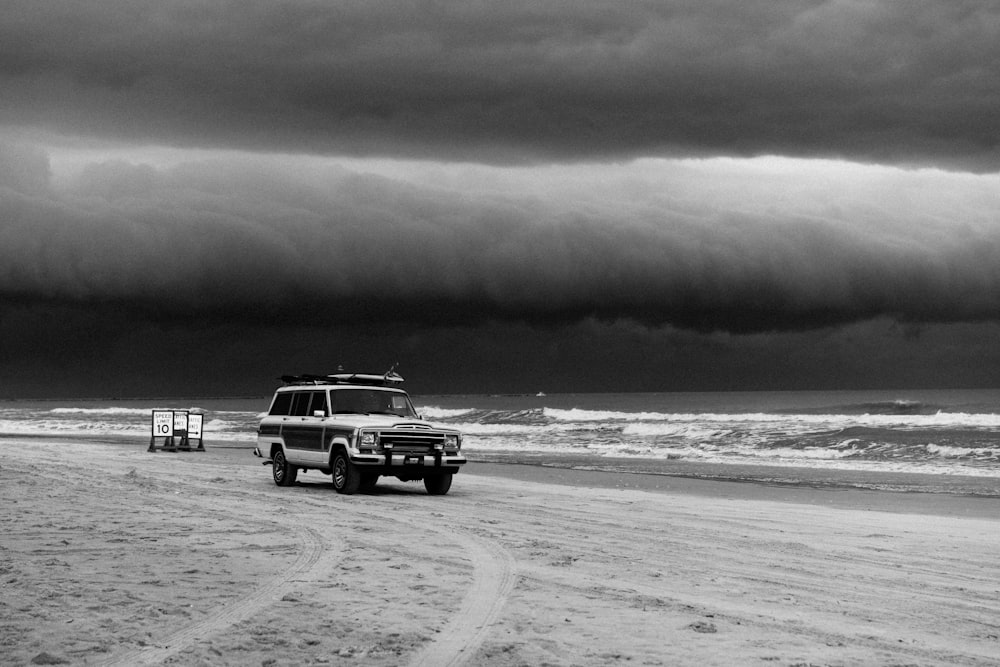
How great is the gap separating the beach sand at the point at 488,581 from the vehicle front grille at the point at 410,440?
1.18 meters

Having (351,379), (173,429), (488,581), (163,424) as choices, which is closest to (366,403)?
(351,379)

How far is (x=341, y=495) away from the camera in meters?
19.4

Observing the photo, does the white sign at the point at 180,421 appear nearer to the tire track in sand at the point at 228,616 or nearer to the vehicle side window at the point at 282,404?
the vehicle side window at the point at 282,404

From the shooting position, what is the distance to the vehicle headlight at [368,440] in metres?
19.1

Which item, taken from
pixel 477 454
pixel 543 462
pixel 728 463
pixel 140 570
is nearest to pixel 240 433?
pixel 477 454

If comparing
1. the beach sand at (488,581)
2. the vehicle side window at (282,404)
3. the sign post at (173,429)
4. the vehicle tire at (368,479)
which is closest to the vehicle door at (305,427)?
the vehicle side window at (282,404)

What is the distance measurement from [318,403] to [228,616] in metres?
12.5

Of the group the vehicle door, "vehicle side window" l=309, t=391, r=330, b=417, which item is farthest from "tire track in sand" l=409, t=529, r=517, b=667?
"vehicle side window" l=309, t=391, r=330, b=417

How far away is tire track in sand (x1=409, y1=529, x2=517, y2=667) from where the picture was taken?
7105mm

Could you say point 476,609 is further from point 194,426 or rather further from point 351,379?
point 194,426

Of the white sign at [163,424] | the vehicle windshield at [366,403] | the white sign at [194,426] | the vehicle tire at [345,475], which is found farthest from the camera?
the white sign at [194,426]

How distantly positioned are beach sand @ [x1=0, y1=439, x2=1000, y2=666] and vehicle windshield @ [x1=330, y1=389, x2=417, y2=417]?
2093mm

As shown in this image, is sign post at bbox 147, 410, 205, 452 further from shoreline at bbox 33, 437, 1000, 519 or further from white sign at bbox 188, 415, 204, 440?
shoreline at bbox 33, 437, 1000, 519

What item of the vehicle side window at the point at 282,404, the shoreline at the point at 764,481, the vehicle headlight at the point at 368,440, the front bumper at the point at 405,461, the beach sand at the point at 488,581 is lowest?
the shoreline at the point at 764,481
